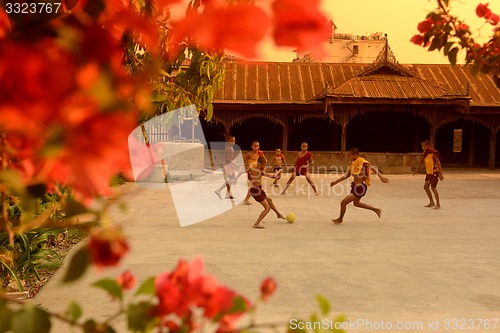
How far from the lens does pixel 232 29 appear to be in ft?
2.28

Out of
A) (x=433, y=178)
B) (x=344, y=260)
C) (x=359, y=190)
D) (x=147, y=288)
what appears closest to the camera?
(x=147, y=288)

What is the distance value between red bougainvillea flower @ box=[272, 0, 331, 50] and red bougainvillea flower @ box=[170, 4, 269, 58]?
48 millimetres

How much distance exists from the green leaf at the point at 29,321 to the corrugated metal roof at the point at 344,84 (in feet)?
66.7

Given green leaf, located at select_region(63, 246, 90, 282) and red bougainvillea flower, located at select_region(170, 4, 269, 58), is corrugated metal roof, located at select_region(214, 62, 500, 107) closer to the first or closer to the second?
green leaf, located at select_region(63, 246, 90, 282)

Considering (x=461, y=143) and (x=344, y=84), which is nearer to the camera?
(x=344, y=84)

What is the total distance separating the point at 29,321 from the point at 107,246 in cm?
22

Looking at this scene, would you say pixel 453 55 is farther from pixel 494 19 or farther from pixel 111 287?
pixel 111 287

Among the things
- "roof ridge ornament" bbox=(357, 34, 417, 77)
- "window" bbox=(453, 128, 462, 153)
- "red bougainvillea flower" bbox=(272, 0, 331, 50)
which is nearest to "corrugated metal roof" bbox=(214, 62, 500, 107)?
"roof ridge ornament" bbox=(357, 34, 417, 77)

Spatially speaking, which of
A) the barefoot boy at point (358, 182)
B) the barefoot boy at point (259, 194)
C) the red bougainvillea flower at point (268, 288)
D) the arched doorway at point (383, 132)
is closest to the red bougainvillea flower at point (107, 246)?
the red bougainvillea flower at point (268, 288)

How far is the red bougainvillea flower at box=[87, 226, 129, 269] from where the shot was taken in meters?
0.85

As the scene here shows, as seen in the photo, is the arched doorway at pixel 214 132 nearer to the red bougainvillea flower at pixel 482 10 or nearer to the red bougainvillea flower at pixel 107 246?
the red bougainvillea flower at pixel 482 10

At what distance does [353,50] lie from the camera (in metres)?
54.7

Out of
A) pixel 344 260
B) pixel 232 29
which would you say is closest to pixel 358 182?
pixel 344 260

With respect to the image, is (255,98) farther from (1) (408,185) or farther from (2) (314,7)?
(2) (314,7)
